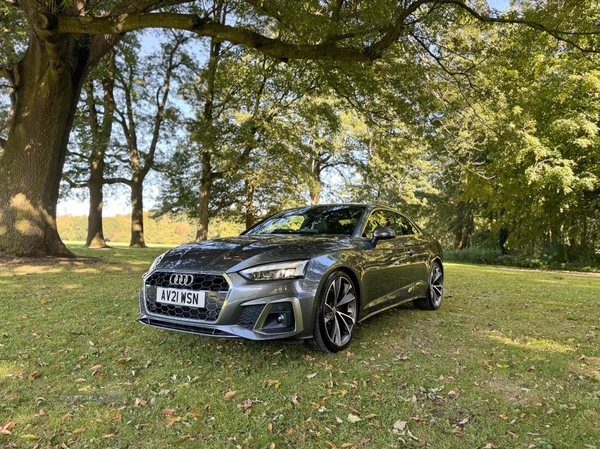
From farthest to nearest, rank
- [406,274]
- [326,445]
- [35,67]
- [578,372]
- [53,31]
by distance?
[35,67]
[53,31]
[406,274]
[578,372]
[326,445]

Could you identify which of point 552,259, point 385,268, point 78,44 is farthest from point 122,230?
point 385,268

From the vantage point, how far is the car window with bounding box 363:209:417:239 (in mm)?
→ 4551

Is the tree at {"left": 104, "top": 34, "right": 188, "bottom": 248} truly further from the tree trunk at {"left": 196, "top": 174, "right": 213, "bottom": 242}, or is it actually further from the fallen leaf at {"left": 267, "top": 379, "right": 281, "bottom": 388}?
the fallen leaf at {"left": 267, "top": 379, "right": 281, "bottom": 388}

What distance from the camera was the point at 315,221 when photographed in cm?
460

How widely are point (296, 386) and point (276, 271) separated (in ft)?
2.91

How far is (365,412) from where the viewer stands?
2.61 m

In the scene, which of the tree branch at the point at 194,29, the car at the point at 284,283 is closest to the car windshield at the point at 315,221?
the car at the point at 284,283

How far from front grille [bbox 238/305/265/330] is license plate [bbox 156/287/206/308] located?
14.3 inches

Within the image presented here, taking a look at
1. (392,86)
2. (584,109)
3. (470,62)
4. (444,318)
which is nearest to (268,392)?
(444,318)

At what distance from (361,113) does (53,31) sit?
806cm

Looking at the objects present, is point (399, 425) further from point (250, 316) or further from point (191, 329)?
point (191, 329)

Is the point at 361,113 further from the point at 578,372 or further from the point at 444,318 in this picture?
the point at 578,372

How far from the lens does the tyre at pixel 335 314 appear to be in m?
3.39

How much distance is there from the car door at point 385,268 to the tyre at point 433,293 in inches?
30.1
